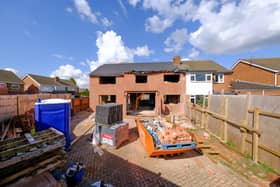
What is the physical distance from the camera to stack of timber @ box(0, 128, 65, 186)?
271 cm

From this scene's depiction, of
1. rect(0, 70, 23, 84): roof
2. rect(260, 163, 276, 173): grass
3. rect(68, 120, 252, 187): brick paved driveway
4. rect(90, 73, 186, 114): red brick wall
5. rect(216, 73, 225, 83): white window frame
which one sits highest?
rect(0, 70, 23, 84): roof

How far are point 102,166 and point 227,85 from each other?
19.7 metres

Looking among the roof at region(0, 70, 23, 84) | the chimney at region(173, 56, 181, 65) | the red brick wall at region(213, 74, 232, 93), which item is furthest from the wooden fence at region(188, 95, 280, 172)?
the roof at region(0, 70, 23, 84)

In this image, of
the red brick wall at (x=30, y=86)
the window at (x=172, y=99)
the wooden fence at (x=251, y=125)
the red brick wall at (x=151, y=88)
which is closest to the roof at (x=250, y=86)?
the window at (x=172, y=99)

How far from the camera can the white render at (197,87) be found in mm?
18094

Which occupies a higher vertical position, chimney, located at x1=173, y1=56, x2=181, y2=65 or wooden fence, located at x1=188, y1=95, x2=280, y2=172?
chimney, located at x1=173, y1=56, x2=181, y2=65

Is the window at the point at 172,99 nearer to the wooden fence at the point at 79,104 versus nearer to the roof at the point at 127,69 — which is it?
the roof at the point at 127,69

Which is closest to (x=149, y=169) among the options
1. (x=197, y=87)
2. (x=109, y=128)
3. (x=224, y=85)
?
(x=109, y=128)

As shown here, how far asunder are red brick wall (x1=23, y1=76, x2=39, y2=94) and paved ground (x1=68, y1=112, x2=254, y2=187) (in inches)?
1309

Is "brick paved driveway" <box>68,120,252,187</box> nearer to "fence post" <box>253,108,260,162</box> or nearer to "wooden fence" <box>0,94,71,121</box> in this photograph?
"fence post" <box>253,108,260,162</box>

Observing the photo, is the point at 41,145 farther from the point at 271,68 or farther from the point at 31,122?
the point at 271,68

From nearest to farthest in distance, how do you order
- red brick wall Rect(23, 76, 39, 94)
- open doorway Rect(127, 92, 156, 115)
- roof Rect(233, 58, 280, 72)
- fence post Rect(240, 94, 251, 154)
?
1. fence post Rect(240, 94, 251, 154)
2. open doorway Rect(127, 92, 156, 115)
3. roof Rect(233, 58, 280, 72)
4. red brick wall Rect(23, 76, 39, 94)

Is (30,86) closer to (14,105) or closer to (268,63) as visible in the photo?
(14,105)

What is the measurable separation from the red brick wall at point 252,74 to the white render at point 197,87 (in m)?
8.99
